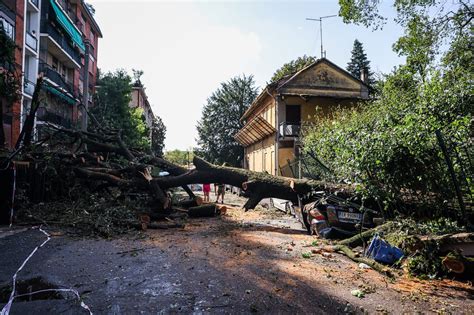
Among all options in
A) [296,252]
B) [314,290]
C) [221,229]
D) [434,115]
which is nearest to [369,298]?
[314,290]

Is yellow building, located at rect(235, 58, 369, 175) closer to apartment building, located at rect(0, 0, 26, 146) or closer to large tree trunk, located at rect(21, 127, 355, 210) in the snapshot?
large tree trunk, located at rect(21, 127, 355, 210)

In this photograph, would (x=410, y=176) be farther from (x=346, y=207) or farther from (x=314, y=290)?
(x=314, y=290)

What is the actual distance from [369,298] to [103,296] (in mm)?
3080

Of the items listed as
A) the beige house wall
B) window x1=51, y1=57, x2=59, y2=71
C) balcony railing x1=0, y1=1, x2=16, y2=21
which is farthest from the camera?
window x1=51, y1=57, x2=59, y2=71

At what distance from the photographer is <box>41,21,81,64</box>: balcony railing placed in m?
23.0

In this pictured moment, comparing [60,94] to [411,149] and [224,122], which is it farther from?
[411,149]

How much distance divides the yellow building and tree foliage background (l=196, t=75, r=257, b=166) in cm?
1467

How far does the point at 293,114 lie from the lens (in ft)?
80.0

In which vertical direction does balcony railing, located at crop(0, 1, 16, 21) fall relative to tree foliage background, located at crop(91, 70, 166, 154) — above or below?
above

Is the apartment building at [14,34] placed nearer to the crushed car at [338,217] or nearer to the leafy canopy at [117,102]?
the leafy canopy at [117,102]

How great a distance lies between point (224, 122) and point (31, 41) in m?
23.5

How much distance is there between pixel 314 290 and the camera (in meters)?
4.03

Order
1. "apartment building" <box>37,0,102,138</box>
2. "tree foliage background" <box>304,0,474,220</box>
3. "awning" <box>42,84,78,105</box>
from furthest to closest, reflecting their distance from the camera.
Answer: "apartment building" <box>37,0,102,138</box> < "awning" <box>42,84,78,105</box> < "tree foliage background" <box>304,0,474,220</box>

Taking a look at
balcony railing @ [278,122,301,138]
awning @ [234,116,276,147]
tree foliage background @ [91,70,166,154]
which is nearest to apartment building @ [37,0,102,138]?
tree foliage background @ [91,70,166,154]
